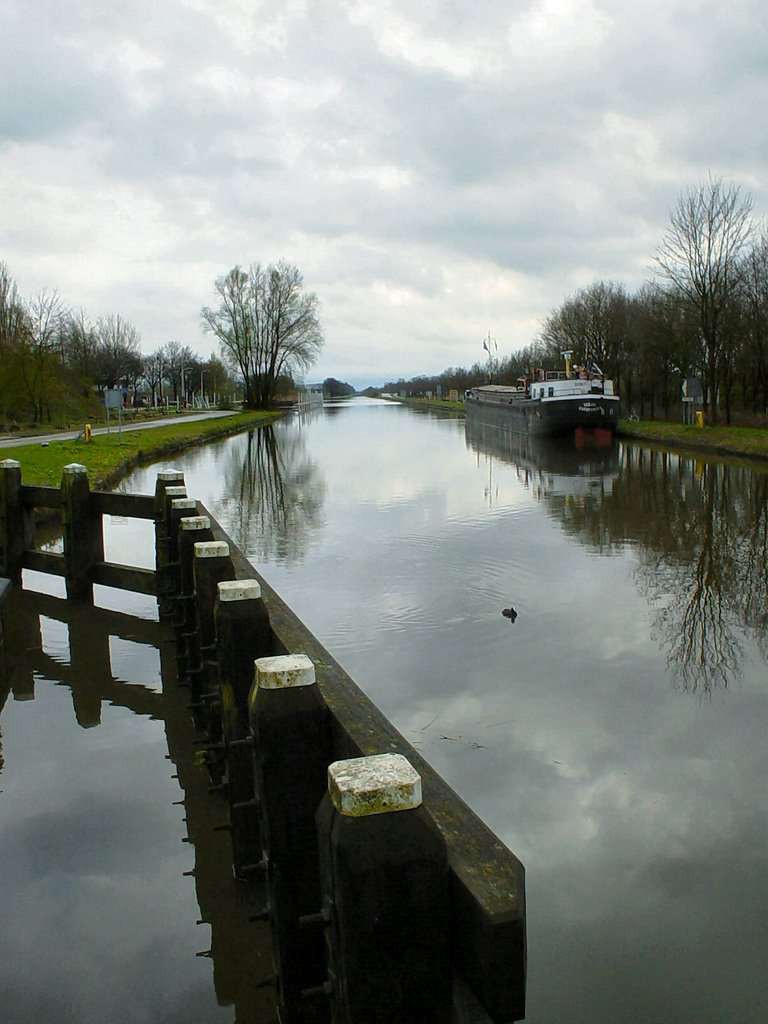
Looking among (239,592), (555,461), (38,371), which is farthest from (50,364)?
(239,592)

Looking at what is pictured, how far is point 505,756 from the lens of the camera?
5.48 metres

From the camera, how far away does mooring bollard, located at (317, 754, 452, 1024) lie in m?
1.71

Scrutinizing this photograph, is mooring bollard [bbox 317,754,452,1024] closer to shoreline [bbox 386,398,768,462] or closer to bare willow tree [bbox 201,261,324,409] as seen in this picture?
shoreline [bbox 386,398,768,462]

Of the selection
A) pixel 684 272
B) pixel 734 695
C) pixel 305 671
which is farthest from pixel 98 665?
pixel 684 272

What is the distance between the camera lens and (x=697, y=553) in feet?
39.2

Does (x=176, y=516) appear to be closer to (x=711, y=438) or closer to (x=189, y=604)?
(x=189, y=604)

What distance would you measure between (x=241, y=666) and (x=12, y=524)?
6.92 meters

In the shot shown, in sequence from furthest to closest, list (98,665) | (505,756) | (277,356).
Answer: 1. (277,356)
2. (98,665)
3. (505,756)

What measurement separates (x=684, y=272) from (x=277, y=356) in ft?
127

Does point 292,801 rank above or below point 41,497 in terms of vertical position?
below

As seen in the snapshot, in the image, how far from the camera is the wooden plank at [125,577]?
28.6 feet

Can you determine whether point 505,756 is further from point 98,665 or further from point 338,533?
point 338,533

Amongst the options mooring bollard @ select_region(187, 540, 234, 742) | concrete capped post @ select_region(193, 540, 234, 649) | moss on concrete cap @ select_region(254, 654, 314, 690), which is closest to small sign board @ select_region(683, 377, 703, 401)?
mooring bollard @ select_region(187, 540, 234, 742)

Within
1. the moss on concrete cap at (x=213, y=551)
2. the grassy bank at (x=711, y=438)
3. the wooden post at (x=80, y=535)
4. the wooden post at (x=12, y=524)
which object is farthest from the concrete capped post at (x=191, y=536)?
the grassy bank at (x=711, y=438)
